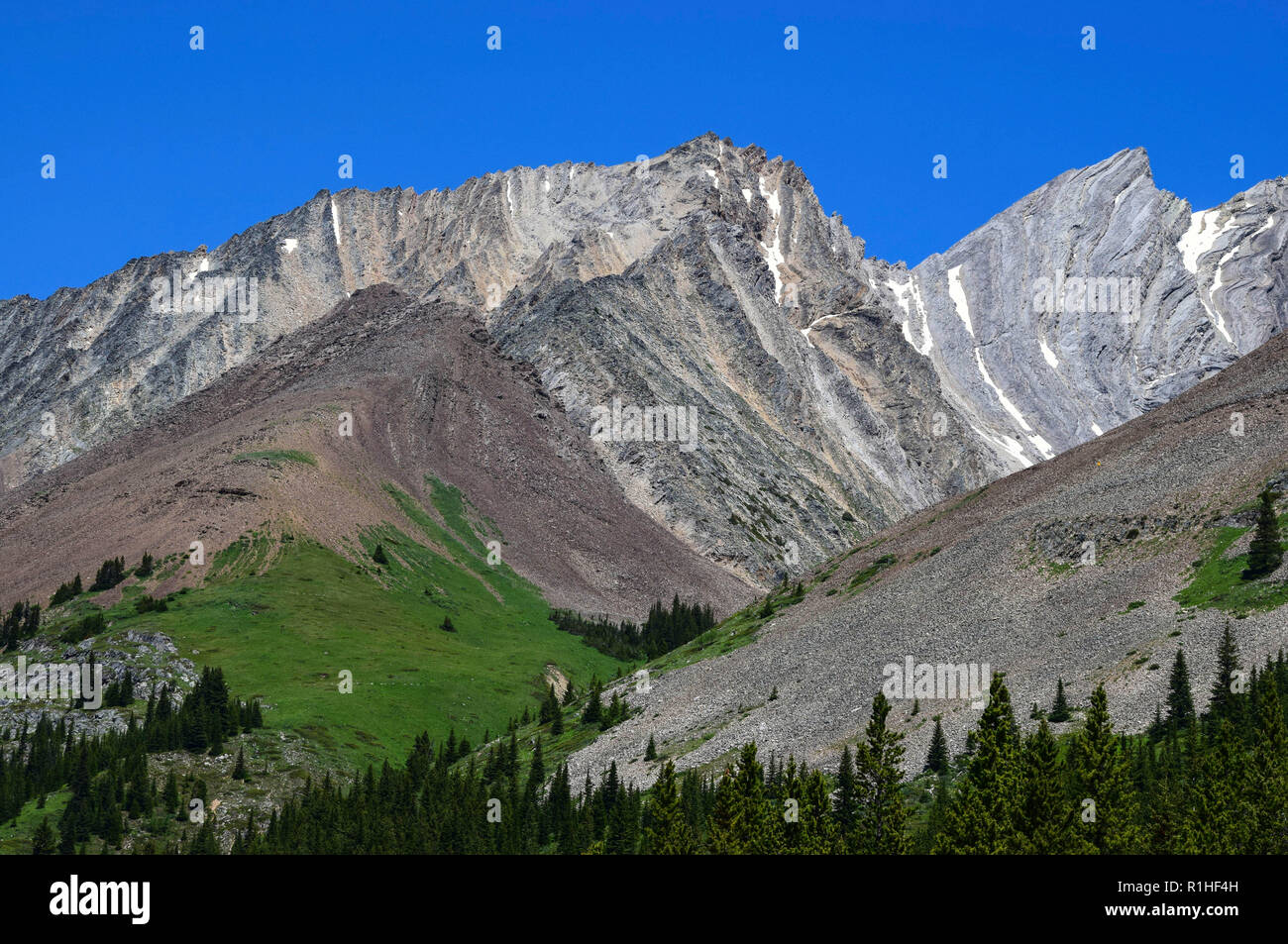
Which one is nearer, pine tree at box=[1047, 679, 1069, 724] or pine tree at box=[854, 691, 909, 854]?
pine tree at box=[854, 691, 909, 854]

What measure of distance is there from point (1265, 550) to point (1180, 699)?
22463 millimetres

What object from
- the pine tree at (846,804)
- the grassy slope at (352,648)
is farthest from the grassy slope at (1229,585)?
the grassy slope at (352,648)

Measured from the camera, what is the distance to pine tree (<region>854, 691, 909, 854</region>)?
6675 centimetres

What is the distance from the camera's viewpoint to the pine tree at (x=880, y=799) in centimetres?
6675

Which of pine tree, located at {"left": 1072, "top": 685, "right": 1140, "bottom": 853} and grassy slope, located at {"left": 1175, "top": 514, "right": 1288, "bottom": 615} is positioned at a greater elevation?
grassy slope, located at {"left": 1175, "top": 514, "right": 1288, "bottom": 615}

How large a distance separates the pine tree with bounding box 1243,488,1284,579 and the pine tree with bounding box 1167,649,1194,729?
17.7m

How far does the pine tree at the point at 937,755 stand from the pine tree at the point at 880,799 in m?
Answer: 13.2

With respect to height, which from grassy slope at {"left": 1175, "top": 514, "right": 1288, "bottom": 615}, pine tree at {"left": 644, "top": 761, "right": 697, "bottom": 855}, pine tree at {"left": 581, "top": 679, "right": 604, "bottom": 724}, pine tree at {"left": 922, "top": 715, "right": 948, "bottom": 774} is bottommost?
pine tree at {"left": 644, "top": 761, "right": 697, "bottom": 855}

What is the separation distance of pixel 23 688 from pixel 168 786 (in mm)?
35395

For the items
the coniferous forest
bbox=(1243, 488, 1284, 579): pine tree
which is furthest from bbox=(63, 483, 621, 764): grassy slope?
bbox=(1243, 488, 1284, 579): pine tree

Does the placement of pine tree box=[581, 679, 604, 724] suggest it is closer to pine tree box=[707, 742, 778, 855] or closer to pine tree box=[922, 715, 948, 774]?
pine tree box=[922, 715, 948, 774]

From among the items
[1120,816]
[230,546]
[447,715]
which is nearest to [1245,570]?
[1120,816]

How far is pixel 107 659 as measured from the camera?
504 feet

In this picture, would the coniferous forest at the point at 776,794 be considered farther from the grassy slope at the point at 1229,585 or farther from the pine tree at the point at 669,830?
the grassy slope at the point at 1229,585
